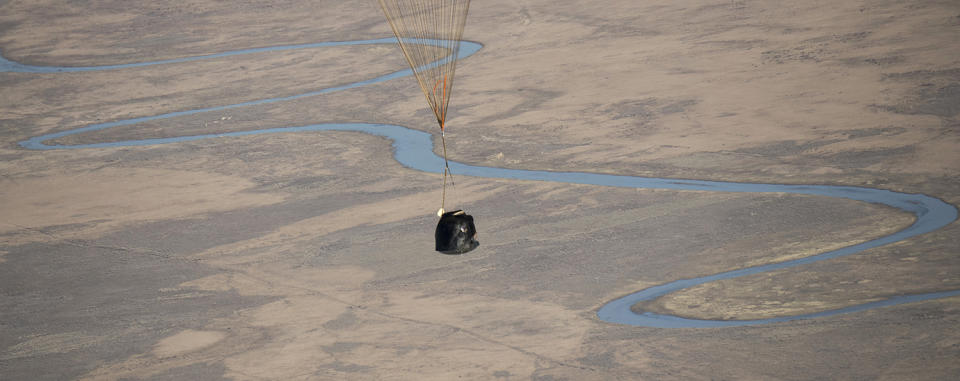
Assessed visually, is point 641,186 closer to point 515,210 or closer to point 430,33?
point 515,210


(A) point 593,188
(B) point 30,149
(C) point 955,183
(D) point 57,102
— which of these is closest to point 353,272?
(A) point 593,188

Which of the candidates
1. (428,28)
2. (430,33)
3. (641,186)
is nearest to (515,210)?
(641,186)

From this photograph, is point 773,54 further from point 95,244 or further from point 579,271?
point 95,244

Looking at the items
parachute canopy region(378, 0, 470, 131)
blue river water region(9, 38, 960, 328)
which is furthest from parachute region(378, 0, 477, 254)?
blue river water region(9, 38, 960, 328)

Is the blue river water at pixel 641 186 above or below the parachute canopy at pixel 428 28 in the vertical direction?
below

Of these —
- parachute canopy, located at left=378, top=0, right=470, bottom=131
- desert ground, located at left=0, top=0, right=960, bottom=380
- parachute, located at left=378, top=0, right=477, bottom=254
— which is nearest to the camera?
desert ground, located at left=0, top=0, right=960, bottom=380

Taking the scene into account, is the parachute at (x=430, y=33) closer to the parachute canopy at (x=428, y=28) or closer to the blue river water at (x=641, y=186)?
the parachute canopy at (x=428, y=28)

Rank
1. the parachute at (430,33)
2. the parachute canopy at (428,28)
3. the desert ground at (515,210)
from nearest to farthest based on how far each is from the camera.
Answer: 1. the desert ground at (515,210)
2. the parachute at (430,33)
3. the parachute canopy at (428,28)

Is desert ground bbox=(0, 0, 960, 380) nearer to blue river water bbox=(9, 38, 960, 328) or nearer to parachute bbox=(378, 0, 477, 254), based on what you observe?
blue river water bbox=(9, 38, 960, 328)

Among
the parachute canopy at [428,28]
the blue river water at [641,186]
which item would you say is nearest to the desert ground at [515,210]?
the blue river water at [641,186]
